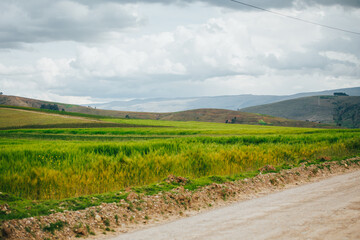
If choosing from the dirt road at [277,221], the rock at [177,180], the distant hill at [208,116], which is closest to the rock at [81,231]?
the dirt road at [277,221]

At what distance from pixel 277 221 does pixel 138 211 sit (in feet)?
11.9

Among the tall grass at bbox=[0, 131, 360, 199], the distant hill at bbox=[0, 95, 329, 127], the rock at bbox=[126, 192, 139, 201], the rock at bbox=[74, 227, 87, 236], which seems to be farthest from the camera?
the distant hill at bbox=[0, 95, 329, 127]

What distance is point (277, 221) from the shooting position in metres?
7.54

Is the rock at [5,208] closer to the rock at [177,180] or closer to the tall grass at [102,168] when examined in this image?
the tall grass at [102,168]

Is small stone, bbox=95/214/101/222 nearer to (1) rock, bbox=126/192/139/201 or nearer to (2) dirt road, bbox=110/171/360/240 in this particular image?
(2) dirt road, bbox=110/171/360/240

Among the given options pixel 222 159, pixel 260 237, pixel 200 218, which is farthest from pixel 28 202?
pixel 222 159

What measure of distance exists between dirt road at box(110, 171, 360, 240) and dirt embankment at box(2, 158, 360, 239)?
0.71 metres

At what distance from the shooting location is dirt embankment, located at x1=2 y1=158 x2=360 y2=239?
7.21 m

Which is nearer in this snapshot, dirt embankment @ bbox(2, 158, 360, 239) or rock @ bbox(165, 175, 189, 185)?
dirt embankment @ bbox(2, 158, 360, 239)

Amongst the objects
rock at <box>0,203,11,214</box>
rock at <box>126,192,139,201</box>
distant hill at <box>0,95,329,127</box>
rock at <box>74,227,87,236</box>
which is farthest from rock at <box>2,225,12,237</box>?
distant hill at <box>0,95,329,127</box>

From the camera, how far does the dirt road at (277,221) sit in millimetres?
6664

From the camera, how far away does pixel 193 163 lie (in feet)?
49.1

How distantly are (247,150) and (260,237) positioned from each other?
1226 centimetres

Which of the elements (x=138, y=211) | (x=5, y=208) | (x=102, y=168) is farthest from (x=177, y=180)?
(x=5, y=208)
